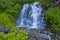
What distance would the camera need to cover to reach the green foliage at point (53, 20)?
13.5 m

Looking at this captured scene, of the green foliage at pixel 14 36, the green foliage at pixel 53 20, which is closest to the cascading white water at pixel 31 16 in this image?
the green foliage at pixel 53 20

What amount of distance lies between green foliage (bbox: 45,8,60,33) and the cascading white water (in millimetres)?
652

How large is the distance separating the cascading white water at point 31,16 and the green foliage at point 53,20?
2.14 ft

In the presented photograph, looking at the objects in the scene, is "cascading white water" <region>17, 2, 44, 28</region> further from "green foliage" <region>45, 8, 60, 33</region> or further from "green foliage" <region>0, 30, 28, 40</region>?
"green foliage" <region>0, 30, 28, 40</region>

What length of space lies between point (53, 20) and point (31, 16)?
1.93 m

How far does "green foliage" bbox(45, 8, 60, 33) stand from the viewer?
1351 centimetres

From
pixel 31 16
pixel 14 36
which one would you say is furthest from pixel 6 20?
pixel 14 36

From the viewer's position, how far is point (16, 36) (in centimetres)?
1006

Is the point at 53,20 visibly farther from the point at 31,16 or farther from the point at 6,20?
the point at 6,20

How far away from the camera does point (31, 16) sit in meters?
15.1

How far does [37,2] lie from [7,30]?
5.59m

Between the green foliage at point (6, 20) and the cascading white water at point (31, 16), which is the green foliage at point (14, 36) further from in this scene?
the cascading white water at point (31, 16)

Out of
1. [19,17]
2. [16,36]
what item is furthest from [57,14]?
[16,36]

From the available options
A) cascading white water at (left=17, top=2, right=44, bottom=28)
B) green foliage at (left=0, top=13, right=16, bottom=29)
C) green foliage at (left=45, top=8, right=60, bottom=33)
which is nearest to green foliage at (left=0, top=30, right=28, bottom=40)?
green foliage at (left=0, top=13, right=16, bottom=29)
